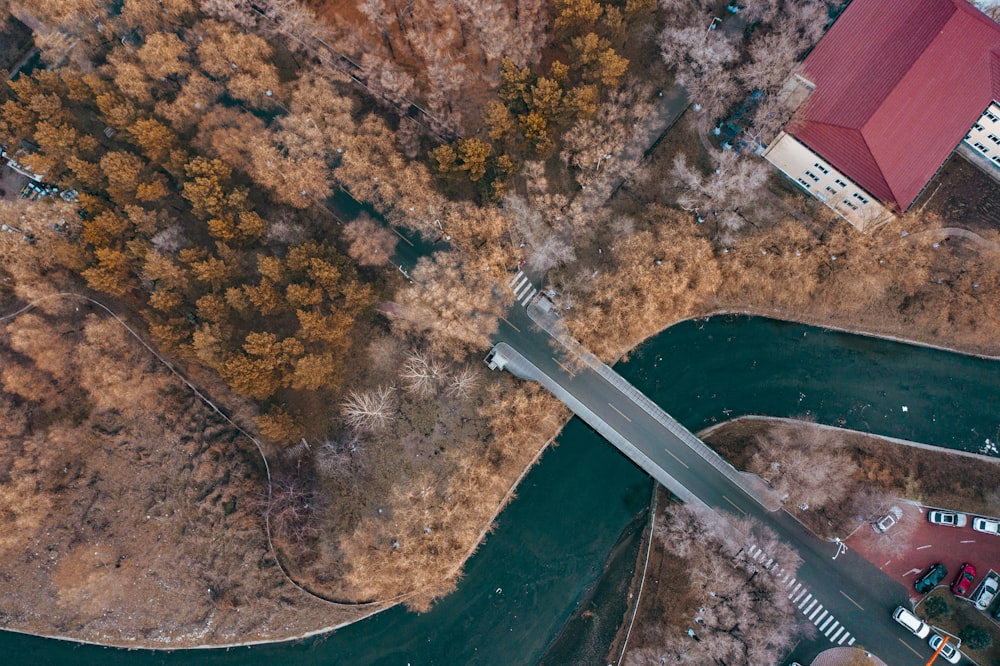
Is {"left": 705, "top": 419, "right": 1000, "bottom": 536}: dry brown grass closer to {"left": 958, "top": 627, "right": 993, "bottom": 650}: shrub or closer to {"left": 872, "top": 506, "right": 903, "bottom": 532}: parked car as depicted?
{"left": 872, "top": 506, "right": 903, "bottom": 532}: parked car

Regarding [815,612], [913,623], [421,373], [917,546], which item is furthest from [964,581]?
[421,373]

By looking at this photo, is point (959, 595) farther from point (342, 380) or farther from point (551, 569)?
point (342, 380)

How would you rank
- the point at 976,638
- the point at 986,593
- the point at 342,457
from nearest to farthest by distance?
the point at 976,638 < the point at 986,593 < the point at 342,457

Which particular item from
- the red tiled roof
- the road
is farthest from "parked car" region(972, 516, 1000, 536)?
the red tiled roof

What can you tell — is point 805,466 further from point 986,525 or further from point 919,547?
point 986,525

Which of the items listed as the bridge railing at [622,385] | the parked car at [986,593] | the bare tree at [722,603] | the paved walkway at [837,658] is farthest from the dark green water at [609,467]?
the paved walkway at [837,658]

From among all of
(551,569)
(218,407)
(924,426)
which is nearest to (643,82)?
(924,426)
